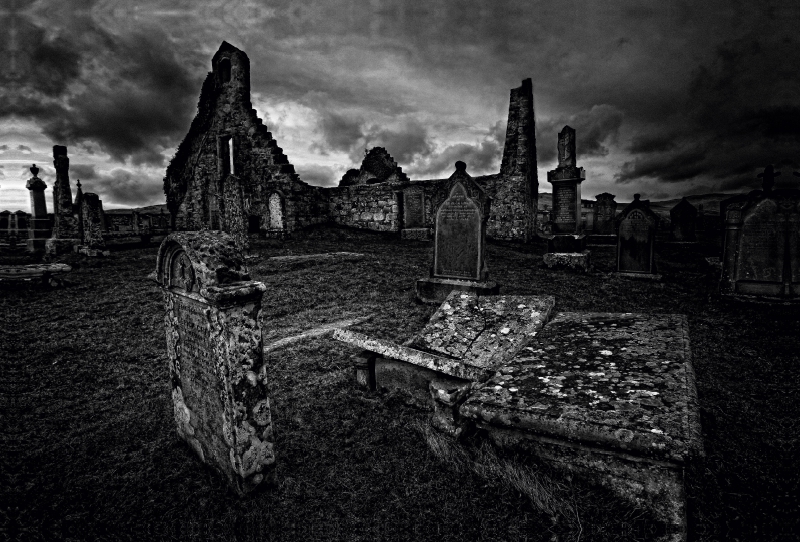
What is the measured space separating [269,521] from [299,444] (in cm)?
77

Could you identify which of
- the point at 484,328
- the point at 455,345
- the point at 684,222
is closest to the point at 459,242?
the point at 484,328

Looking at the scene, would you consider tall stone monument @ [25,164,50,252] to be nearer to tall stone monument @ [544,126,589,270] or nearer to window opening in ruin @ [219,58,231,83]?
window opening in ruin @ [219,58,231,83]

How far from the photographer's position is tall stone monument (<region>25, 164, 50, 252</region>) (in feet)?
47.6

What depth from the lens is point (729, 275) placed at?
727cm

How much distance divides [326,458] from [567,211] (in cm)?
1099

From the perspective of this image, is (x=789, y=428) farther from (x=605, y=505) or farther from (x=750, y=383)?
(x=605, y=505)

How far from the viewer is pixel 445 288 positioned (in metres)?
7.09

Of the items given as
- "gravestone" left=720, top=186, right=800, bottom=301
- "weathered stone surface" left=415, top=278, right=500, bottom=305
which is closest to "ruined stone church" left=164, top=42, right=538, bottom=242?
"weathered stone surface" left=415, top=278, right=500, bottom=305

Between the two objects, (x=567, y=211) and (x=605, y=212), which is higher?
(x=605, y=212)

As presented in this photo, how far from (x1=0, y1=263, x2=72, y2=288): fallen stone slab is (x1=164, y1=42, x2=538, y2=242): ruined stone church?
878cm

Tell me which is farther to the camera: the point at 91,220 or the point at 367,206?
the point at 367,206

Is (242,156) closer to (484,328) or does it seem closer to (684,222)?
(484,328)

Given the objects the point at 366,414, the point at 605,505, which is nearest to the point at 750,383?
the point at 605,505

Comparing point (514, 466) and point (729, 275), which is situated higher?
point (729, 275)
